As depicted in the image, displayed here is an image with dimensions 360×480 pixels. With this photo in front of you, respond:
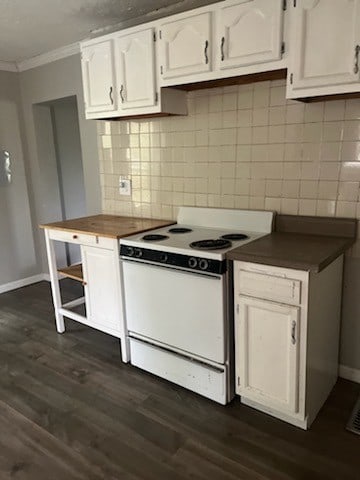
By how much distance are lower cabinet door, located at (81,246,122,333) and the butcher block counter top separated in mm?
967

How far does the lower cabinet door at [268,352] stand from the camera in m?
1.79

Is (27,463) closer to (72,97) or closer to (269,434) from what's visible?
(269,434)

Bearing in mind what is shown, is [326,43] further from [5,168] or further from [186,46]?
[5,168]

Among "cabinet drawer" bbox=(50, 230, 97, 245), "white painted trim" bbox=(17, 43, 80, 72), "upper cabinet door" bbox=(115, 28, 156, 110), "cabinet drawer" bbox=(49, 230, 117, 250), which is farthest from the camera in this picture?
"white painted trim" bbox=(17, 43, 80, 72)

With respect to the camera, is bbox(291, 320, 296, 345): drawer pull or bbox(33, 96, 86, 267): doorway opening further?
bbox(33, 96, 86, 267): doorway opening

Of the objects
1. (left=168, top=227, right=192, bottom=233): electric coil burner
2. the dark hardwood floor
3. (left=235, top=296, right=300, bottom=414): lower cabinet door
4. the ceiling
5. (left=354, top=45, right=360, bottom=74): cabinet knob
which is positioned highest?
the ceiling

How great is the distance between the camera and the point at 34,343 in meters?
2.91

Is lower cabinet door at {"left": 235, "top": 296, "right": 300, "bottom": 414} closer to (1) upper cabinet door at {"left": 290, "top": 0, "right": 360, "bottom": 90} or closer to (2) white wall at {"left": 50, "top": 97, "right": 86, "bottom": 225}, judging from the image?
(1) upper cabinet door at {"left": 290, "top": 0, "right": 360, "bottom": 90}

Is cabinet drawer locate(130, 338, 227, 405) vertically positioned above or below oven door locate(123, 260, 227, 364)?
below

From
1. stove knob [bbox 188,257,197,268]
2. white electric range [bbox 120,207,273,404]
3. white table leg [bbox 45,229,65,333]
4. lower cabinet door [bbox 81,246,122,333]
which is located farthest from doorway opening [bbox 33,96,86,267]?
stove knob [bbox 188,257,197,268]

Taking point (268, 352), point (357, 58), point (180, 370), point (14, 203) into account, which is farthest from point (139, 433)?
point (14, 203)

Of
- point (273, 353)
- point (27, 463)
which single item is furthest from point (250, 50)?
point (27, 463)

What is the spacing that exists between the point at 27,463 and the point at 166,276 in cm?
113

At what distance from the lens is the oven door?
6.52ft
